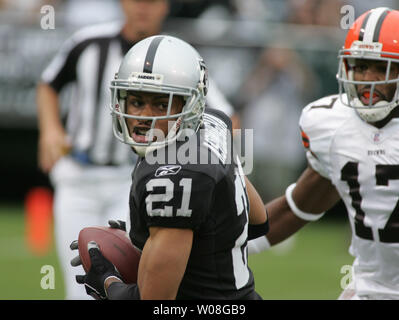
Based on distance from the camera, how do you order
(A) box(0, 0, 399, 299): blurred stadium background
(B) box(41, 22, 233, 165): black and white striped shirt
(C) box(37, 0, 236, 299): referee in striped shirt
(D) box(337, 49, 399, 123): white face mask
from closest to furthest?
1. (D) box(337, 49, 399, 123): white face mask
2. (C) box(37, 0, 236, 299): referee in striped shirt
3. (B) box(41, 22, 233, 165): black and white striped shirt
4. (A) box(0, 0, 399, 299): blurred stadium background

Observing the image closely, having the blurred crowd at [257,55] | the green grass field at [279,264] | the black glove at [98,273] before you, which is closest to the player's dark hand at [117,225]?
the black glove at [98,273]

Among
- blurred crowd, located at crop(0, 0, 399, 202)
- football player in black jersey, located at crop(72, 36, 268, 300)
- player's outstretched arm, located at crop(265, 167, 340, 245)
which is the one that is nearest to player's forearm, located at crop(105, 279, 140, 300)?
football player in black jersey, located at crop(72, 36, 268, 300)

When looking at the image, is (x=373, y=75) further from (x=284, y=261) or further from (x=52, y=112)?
(x=284, y=261)

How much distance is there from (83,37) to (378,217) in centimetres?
247

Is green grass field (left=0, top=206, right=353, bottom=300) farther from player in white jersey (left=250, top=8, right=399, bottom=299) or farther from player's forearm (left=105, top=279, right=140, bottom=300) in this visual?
player's forearm (left=105, top=279, right=140, bottom=300)

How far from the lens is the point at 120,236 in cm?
292

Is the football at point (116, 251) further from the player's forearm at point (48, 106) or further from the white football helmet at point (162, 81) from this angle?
the player's forearm at point (48, 106)

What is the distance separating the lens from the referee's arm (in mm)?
4617

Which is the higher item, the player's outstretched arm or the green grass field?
the player's outstretched arm

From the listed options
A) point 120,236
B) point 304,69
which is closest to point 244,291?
point 120,236

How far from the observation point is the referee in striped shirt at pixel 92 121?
189 inches

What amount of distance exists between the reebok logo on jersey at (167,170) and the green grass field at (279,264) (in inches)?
133

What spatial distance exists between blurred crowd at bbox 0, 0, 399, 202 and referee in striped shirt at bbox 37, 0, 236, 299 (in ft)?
10.1

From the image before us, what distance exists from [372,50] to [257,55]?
4881mm
